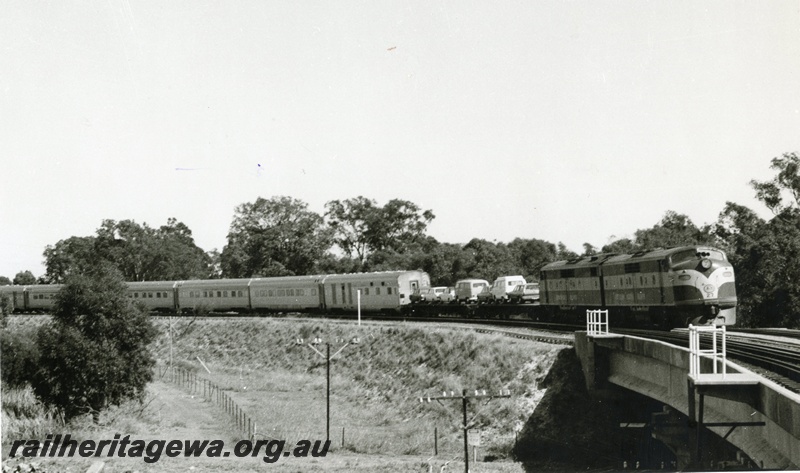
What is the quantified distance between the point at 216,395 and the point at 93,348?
30.1 ft

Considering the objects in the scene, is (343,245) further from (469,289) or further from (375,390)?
(375,390)

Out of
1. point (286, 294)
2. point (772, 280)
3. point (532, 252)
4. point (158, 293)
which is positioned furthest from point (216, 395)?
point (532, 252)

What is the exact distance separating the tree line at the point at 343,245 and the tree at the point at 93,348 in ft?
62.3

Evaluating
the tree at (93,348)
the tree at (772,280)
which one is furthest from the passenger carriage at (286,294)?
the tree at (772,280)

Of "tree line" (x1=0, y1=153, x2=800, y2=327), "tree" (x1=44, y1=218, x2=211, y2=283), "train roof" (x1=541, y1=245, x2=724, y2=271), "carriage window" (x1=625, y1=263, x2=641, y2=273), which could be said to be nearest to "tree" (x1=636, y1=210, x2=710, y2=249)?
"tree line" (x1=0, y1=153, x2=800, y2=327)

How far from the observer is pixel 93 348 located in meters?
→ 35.5

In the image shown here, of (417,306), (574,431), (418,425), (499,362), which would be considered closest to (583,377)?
(574,431)

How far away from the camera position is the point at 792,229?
147 feet

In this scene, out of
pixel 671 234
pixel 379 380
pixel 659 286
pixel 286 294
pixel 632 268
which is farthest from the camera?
pixel 671 234

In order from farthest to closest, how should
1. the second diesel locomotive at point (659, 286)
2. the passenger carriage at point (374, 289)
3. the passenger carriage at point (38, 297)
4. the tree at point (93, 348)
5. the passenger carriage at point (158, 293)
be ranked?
the passenger carriage at point (38, 297)
the passenger carriage at point (158, 293)
the passenger carriage at point (374, 289)
the tree at point (93, 348)
the second diesel locomotive at point (659, 286)

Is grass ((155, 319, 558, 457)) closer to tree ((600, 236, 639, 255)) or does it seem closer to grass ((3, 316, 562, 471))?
grass ((3, 316, 562, 471))

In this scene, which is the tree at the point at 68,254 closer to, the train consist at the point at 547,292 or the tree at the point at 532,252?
the train consist at the point at 547,292

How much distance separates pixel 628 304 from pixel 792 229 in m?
15.4

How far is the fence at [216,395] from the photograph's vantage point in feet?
110
